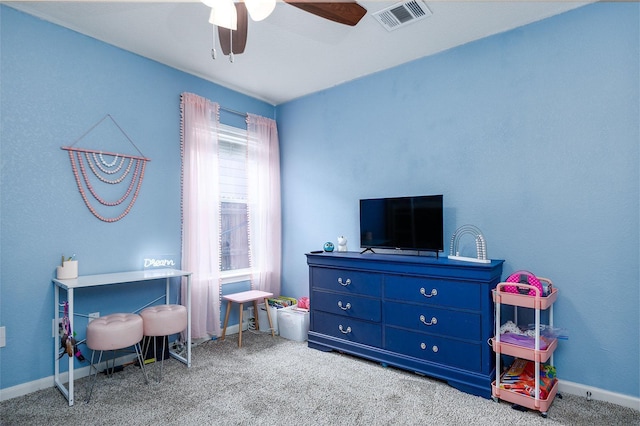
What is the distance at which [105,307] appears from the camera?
286 cm

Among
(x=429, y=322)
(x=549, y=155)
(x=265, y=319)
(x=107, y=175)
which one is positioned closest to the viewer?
(x=549, y=155)

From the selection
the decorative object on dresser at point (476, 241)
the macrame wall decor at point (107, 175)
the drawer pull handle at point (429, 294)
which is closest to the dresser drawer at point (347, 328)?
the drawer pull handle at point (429, 294)

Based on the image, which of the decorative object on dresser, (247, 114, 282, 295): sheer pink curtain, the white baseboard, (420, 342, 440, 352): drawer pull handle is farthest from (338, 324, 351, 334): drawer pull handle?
the white baseboard

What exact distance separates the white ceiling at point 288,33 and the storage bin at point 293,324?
8.03 ft

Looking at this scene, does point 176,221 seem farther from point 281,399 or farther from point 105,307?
point 281,399

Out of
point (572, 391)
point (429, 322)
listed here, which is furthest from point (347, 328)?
point (572, 391)

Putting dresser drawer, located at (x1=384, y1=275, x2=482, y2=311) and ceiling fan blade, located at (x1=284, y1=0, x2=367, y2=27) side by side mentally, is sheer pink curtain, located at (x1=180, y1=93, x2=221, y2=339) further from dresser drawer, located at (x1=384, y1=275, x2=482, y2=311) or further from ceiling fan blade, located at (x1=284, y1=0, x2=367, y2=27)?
ceiling fan blade, located at (x1=284, y1=0, x2=367, y2=27)

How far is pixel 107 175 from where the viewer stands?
291 cm

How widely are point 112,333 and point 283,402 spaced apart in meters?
1.24

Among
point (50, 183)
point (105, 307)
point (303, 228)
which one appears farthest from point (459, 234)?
point (50, 183)

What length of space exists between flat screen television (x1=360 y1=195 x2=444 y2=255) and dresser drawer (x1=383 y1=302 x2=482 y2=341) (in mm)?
508

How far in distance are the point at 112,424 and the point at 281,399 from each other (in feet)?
3.33

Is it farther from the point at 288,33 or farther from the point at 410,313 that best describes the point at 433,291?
the point at 288,33

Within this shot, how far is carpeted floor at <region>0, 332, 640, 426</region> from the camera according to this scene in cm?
211
